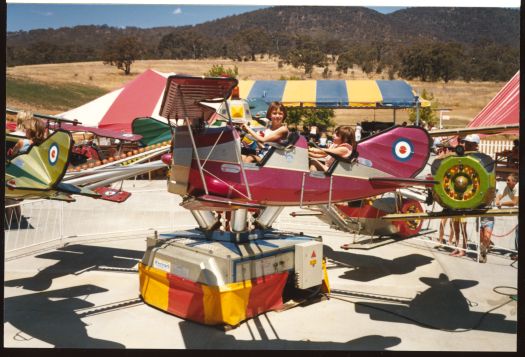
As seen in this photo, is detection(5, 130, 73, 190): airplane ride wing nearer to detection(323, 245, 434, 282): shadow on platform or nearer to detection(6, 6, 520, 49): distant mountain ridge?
detection(323, 245, 434, 282): shadow on platform

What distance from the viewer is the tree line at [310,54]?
37.3 m

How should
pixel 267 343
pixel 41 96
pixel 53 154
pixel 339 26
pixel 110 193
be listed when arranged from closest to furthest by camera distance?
pixel 53 154
pixel 267 343
pixel 110 193
pixel 41 96
pixel 339 26

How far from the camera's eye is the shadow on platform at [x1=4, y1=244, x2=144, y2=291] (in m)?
6.56

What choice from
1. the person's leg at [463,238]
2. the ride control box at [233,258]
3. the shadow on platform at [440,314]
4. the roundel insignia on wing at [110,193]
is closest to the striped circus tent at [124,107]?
the roundel insignia on wing at [110,193]

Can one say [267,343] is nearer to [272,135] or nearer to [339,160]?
[339,160]

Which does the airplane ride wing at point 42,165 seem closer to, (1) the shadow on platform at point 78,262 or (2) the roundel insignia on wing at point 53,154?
(2) the roundel insignia on wing at point 53,154

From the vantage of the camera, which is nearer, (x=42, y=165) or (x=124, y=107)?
(x=42, y=165)

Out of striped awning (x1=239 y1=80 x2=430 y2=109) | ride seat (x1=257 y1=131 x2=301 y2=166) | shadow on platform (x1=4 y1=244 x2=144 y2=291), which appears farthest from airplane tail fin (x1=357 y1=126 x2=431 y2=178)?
striped awning (x1=239 y1=80 x2=430 y2=109)

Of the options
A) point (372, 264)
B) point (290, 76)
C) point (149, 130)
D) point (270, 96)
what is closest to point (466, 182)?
A: point (372, 264)

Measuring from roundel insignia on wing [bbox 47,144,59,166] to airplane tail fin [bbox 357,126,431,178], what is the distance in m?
2.72

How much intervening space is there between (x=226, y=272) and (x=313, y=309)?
4.34 ft

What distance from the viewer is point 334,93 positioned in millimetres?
20844

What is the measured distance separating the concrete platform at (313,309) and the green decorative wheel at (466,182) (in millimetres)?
1562

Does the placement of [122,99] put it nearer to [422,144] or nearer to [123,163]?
[123,163]
